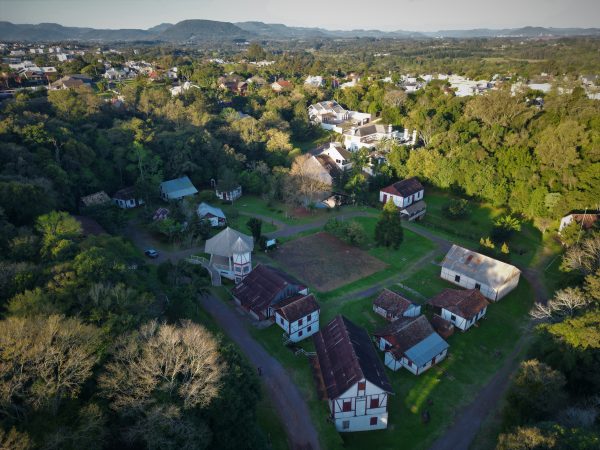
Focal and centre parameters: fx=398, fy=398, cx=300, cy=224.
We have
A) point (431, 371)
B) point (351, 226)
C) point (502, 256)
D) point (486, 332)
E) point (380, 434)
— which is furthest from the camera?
point (351, 226)

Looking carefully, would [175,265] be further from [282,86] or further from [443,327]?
[282,86]

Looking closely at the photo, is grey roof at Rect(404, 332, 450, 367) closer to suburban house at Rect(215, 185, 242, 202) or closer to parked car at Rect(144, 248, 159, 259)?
parked car at Rect(144, 248, 159, 259)

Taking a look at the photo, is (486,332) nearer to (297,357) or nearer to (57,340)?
(297,357)

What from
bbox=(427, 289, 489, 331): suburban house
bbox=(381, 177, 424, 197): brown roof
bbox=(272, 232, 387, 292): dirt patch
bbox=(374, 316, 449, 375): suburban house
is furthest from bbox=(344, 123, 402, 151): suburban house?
bbox=(374, 316, 449, 375): suburban house

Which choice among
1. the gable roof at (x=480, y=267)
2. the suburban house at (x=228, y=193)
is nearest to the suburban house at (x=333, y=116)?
the suburban house at (x=228, y=193)

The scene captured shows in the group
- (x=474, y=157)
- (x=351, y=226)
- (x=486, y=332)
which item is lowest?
(x=486, y=332)

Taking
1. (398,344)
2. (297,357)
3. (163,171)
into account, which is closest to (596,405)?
(398,344)

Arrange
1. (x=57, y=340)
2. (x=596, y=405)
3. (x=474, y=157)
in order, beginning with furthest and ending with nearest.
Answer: (x=474, y=157) < (x=596, y=405) < (x=57, y=340)

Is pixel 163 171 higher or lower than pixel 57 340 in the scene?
lower
